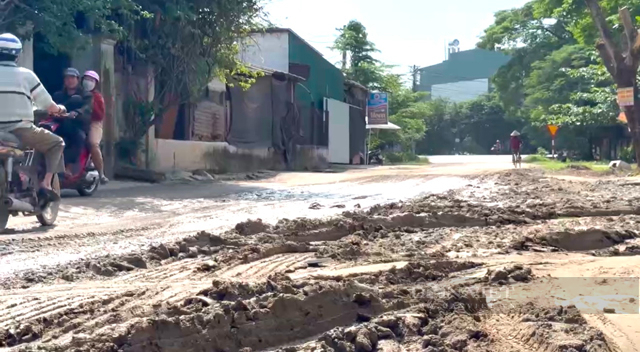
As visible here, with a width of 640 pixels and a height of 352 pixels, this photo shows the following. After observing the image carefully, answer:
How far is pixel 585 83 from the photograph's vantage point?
4038 centimetres

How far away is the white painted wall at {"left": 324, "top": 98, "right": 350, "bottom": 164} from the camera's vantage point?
31.0 m

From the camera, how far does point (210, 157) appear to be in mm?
19062

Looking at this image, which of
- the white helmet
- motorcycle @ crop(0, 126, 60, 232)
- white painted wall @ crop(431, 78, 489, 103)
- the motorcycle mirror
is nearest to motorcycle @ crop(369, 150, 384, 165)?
the motorcycle mirror

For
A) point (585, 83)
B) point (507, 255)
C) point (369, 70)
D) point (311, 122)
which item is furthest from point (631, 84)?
point (369, 70)

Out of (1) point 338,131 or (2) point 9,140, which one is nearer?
(2) point 9,140

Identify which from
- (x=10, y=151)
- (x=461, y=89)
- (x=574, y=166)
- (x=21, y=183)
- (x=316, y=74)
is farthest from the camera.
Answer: (x=461, y=89)

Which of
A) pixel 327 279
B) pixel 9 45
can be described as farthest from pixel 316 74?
pixel 327 279

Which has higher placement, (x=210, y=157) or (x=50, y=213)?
(x=210, y=157)

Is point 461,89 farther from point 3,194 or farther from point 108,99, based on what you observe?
point 3,194

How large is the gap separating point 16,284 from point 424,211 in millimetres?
4933

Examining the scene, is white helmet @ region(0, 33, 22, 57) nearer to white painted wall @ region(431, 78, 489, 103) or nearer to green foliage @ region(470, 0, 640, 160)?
green foliage @ region(470, 0, 640, 160)

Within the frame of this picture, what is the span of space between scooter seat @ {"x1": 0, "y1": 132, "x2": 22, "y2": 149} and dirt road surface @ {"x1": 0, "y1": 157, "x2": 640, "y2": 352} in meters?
0.82

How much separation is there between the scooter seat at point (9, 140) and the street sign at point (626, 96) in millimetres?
15282

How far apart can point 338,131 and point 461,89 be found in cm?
6175
